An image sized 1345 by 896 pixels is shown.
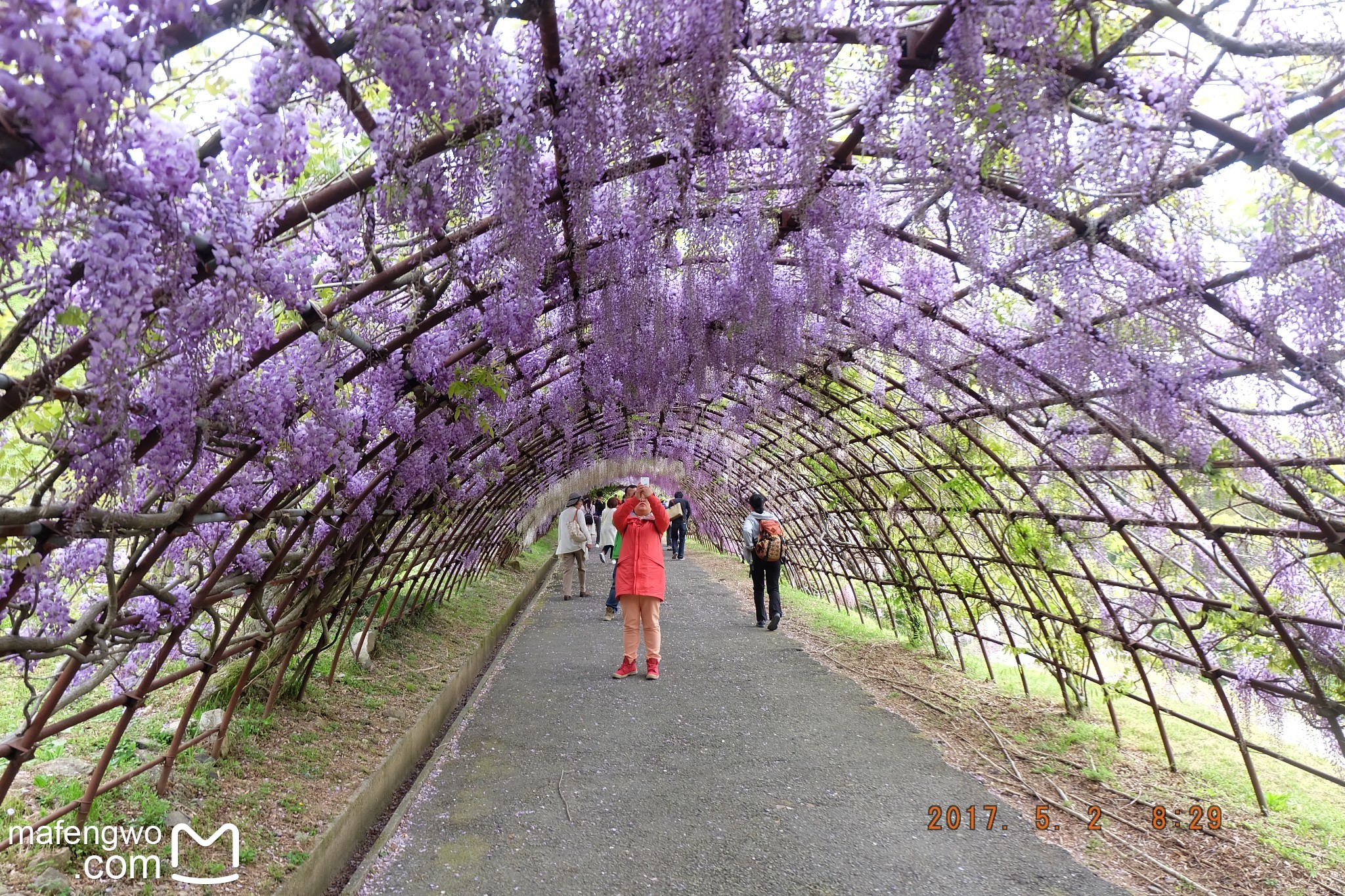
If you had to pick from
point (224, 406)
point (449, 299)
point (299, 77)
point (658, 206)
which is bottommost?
point (224, 406)

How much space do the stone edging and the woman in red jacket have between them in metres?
1.65

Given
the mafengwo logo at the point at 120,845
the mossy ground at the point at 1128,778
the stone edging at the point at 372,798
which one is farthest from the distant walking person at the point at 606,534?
the mafengwo logo at the point at 120,845

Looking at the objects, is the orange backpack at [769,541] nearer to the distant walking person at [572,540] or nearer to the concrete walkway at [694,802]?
the concrete walkway at [694,802]

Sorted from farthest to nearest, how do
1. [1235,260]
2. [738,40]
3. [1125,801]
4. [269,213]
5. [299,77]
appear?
[1125,801], [1235,260], [738,40], [269,213], [299,77]

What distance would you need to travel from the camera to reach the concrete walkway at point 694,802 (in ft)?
11.9

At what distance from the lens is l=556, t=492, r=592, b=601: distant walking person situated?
1260 centimetres

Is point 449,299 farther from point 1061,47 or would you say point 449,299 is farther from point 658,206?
point 1061,47

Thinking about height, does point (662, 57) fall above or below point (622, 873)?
above

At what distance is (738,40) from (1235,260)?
8.53ft

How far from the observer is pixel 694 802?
4555 mm

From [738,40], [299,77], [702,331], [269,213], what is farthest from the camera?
[702,331]

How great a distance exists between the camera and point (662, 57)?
2.52 meters

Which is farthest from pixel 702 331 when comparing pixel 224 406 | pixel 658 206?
pixel 224 406

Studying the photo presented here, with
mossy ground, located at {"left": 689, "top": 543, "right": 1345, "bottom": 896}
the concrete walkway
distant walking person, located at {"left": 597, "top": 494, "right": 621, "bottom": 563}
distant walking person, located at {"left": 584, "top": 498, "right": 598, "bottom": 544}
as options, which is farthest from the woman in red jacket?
distant walking person, located at {"left": 597, "top": 494, "right": 621, "bottom": 563}
